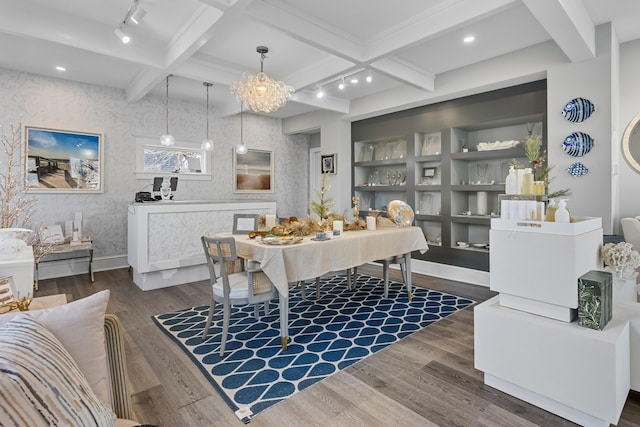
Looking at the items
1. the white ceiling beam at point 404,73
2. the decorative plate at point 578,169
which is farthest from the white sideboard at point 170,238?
the decorative plate at point 578,169

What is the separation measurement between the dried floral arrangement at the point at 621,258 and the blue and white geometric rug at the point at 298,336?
5.02ft

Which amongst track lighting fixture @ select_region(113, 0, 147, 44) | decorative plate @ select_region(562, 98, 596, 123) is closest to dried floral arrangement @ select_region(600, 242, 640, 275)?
decorative plate @ select_region(562, 98, 596, 123)

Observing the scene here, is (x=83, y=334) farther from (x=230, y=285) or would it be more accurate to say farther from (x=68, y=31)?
(x=68, y=31)

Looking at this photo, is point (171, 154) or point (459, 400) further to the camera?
point (171, 154)

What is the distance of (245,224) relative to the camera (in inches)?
131

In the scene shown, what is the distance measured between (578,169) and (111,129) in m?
6.24

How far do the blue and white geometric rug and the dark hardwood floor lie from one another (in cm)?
9

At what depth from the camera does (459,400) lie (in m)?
1.98

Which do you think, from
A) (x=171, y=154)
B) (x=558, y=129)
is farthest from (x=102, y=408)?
(x=171, y=154)

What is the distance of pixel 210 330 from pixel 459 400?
2.10 meters

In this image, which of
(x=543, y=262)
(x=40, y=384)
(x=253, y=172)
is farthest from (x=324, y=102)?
(x=40, y=384)

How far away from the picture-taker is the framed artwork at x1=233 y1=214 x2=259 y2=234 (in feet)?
10.8

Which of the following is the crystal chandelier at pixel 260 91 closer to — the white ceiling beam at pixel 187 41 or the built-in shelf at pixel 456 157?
the white ceiling beam at pixel 187 41

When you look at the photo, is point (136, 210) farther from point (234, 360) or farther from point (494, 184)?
point (494, 184)
